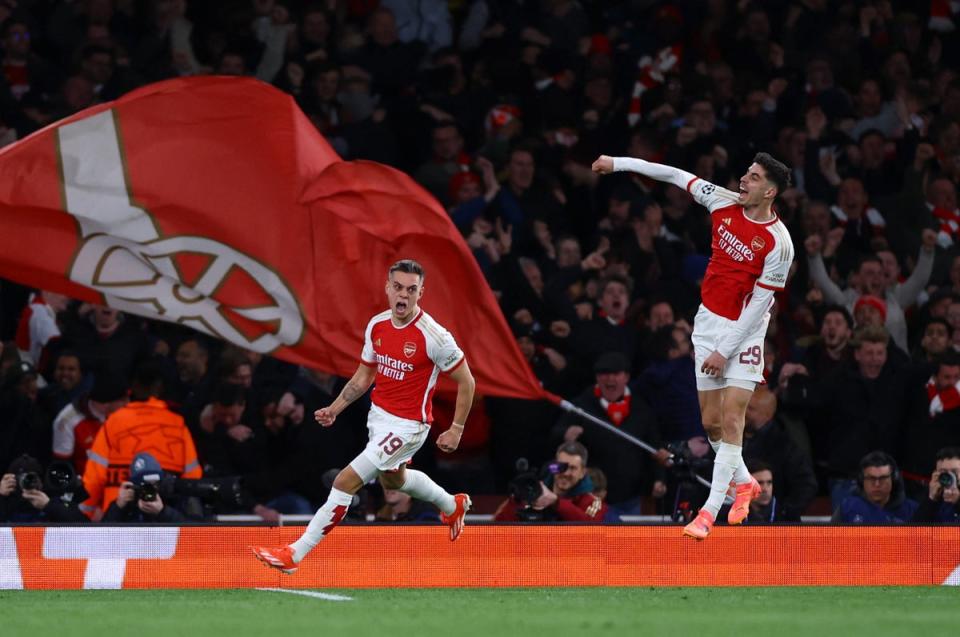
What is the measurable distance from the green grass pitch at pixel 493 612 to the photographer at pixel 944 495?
2.38 feet

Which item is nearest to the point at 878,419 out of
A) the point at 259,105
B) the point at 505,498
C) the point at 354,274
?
the point at 505,498

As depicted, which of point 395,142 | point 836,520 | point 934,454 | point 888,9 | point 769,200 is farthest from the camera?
point 888,9

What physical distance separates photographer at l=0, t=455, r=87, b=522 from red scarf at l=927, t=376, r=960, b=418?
6.36 m

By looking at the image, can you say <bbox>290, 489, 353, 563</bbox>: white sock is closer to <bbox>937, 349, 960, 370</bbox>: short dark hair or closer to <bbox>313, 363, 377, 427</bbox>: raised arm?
<bbox>313, 363, 377, 427</bbox>: raised arm

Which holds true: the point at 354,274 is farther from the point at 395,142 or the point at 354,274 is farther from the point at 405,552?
the point at 395,142

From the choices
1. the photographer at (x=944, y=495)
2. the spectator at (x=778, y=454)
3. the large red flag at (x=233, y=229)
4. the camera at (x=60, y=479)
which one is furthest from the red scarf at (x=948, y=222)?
the camera at (x=60, y=479)

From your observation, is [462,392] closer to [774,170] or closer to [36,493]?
[774,170]

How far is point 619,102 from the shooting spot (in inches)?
814

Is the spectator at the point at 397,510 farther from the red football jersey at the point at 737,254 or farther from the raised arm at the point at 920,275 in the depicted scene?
the raised arm at the point at 920,275

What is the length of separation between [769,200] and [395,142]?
7397 millimetres

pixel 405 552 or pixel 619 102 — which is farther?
pixel 619 102

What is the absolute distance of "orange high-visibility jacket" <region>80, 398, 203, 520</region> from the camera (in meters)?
14.4

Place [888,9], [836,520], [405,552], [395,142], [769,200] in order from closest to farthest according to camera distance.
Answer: [769,200]
[405,552]
[836,520]
[395,142]
[888,9]

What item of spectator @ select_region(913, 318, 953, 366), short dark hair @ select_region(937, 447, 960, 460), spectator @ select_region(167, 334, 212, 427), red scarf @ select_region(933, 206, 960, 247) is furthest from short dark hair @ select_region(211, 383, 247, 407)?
red scarf @ select_region(933, 206, 960, 247)
